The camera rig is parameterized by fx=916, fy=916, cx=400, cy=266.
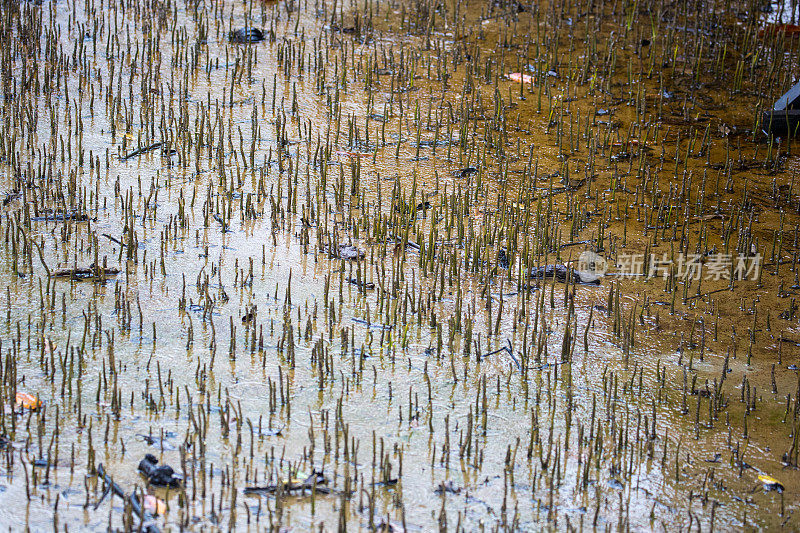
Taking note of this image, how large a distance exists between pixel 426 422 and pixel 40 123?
4.69 metres

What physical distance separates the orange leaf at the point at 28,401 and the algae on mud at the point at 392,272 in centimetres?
3

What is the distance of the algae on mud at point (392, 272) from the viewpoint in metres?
4.04

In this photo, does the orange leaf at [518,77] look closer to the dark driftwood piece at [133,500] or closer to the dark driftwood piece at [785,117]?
the dark driftwood piece at [785,117]

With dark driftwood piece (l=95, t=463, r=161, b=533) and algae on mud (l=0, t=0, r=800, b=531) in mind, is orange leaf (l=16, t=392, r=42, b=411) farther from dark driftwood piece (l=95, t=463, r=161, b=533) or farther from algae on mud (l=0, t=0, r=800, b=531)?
dark driftwood piece (l=95, t=463, r=161, b=533)

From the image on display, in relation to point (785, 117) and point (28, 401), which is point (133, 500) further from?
point (785, 117)

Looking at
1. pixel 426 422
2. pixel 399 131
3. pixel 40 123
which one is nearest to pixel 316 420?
pixel 426 422

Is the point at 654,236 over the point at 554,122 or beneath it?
beneath

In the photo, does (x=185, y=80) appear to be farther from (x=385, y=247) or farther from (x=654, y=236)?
(x=654, y=236)

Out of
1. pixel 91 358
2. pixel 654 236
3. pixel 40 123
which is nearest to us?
pixel 91 358

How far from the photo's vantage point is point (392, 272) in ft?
19.1

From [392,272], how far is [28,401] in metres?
2.34

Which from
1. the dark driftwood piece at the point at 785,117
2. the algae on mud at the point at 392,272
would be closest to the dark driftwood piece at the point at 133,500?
the algae on mud at the point at 392,272

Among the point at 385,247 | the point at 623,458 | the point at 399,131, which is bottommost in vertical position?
the point at 623,458

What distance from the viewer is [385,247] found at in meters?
5.85
